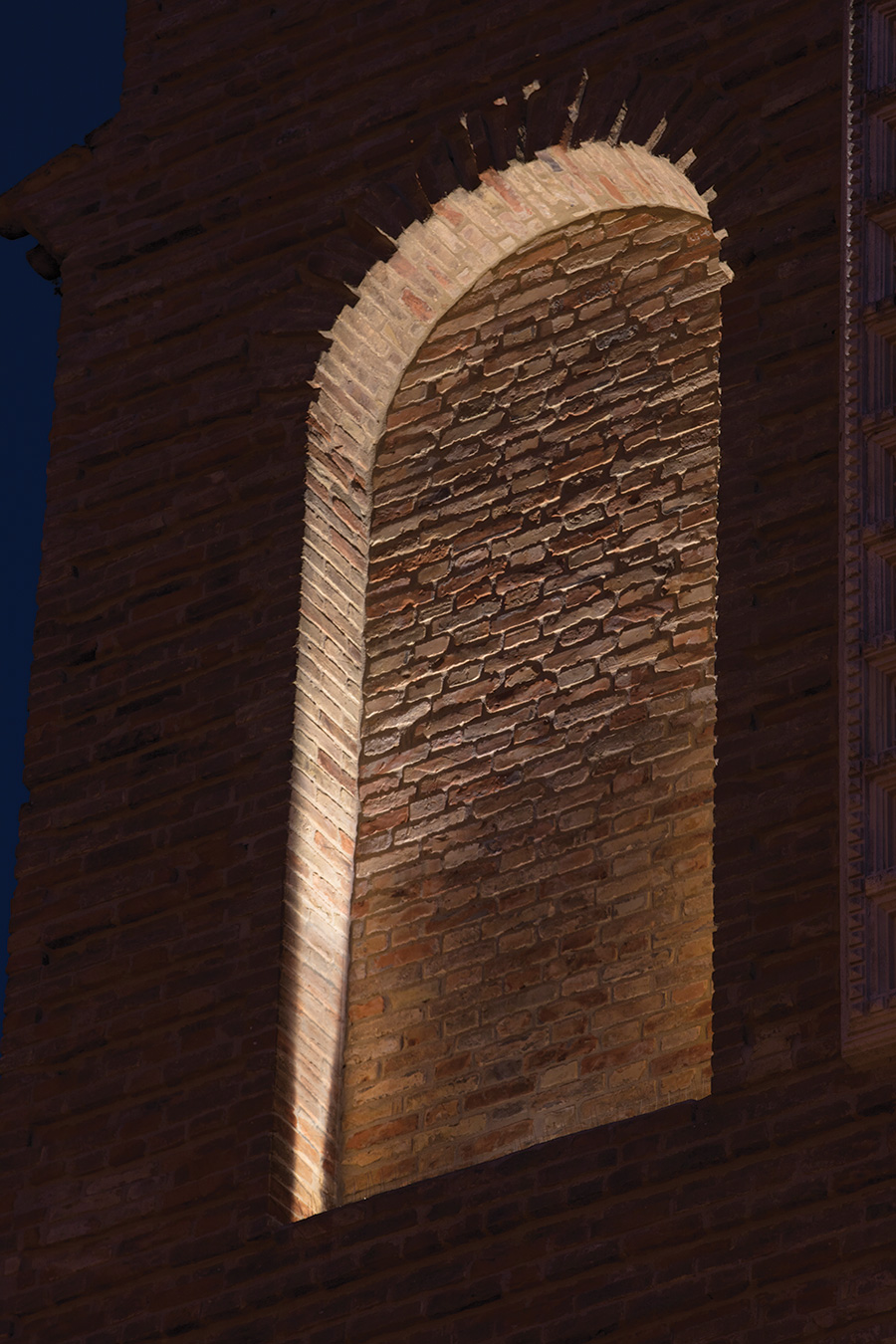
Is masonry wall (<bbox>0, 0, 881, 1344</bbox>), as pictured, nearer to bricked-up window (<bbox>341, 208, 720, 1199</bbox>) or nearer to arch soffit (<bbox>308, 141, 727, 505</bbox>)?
arch soffit (<bbox>308, 141, 727, 505</bbox>)

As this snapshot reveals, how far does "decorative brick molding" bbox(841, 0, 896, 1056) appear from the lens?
22.8ft

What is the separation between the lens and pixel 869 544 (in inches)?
297

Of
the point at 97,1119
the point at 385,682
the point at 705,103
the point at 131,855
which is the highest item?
the point at 705,103

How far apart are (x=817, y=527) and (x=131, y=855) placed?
224 centimetres

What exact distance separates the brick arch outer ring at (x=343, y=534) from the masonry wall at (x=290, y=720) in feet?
0.26

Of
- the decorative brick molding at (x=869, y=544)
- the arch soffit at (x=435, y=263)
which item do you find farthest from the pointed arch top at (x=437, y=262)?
the decorative brick molding at (x=869, y=544)

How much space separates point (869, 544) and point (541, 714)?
125 centimetres

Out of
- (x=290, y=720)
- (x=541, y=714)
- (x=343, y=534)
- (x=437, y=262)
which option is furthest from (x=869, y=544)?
(x=437, y=262)

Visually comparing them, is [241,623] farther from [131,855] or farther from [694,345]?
[694,345]

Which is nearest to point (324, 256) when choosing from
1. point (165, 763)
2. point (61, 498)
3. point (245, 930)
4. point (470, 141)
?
point (470, 141)

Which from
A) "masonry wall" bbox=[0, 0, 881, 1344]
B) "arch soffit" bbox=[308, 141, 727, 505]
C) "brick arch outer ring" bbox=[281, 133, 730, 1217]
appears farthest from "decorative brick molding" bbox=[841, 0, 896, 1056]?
"arch soffit" bbox=[308, 141, 727, 505]

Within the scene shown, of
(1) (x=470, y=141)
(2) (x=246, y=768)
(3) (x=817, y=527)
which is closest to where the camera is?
(3) (x=817, y=527)

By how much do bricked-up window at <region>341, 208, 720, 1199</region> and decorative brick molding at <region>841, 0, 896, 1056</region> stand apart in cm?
70

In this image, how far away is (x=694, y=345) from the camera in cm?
875
